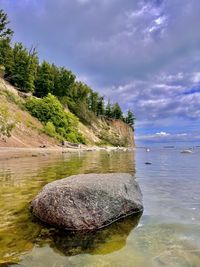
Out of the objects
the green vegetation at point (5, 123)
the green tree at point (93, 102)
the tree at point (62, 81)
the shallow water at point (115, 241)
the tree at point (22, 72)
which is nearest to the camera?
the shallow water at point (115, 241)

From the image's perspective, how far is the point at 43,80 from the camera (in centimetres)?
7994

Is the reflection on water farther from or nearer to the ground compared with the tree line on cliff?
nearer to the ground

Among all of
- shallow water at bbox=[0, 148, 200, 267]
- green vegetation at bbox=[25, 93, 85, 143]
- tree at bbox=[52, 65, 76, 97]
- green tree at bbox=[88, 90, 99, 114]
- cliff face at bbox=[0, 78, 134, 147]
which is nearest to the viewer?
shallow water at bbox=[0, 148, 200, 267]

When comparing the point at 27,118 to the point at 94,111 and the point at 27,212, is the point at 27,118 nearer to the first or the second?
the point at 27,212

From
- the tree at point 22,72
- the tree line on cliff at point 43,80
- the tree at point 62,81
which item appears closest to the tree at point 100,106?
the tree line on cliff at point 43,80

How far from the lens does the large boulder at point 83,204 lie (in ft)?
21.4

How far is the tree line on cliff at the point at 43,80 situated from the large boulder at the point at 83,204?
67.4 meters

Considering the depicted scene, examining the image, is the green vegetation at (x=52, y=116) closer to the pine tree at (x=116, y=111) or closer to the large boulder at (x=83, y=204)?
the large boulder at (x=83, y=204)

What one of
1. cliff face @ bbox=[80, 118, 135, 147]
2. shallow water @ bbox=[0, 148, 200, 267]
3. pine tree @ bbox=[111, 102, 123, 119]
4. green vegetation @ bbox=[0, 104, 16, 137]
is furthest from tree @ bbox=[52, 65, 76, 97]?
shallow water @ bbox=[0, 148, 200, 267]

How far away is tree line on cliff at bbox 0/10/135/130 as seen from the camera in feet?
233

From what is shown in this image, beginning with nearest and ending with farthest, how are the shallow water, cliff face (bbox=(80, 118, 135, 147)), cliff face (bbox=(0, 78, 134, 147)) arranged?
the shallow water, cliff face (bbox=(0, 78, 134, 147)), cliff face (bbox=(80, 118, 135, 147))

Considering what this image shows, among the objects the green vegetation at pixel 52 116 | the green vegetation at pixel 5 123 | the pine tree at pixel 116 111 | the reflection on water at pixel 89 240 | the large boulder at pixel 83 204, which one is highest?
the pine tree at pixel 116 111

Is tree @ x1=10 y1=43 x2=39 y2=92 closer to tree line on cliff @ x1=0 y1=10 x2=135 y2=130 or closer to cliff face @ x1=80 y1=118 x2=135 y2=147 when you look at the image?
tree line on cliff @ x1=0 y1=10 x2=135 y2=130

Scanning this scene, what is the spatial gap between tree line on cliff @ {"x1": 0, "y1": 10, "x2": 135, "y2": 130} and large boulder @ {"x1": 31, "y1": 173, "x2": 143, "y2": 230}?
6736 cm
